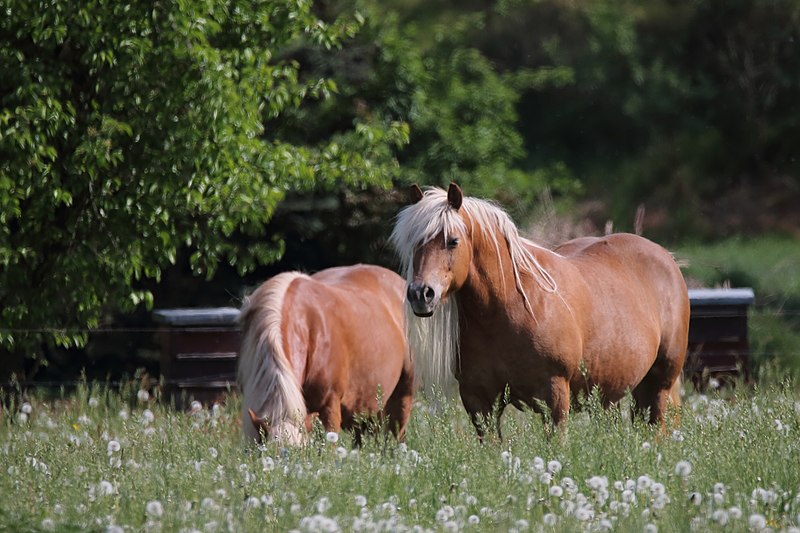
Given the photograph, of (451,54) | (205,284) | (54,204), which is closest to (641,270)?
(54,204)

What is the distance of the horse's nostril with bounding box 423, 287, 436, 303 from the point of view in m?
5.85

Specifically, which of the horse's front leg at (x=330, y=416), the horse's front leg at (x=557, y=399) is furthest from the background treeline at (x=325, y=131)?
the horse's front leg at (x=557, y=399)

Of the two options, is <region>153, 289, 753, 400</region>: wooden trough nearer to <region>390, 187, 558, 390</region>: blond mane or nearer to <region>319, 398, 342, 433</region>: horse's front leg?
<region>319, 398, 342, 433</region>: horse's front leg

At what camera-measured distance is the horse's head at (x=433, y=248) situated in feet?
19.3

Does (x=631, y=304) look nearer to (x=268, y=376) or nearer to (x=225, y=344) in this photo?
(x=268, y=376)

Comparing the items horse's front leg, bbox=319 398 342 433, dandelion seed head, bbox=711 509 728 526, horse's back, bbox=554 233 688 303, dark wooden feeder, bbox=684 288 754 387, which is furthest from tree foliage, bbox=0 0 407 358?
dandelion seed head, bbox=711 509 728 526

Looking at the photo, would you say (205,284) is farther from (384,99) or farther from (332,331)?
(332,331)

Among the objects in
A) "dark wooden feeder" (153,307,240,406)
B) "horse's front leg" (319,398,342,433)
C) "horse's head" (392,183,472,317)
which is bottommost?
"dark wooden feeder" (153,307,240,406)

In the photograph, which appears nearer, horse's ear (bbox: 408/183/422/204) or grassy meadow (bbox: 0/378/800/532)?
grassy meadow (bbox: 0/378/800/532)

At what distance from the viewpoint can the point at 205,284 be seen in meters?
16.8

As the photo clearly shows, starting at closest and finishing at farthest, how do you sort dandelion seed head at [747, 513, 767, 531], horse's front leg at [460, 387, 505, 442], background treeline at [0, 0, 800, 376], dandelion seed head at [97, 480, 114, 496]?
dandelion seed head at [747, 513, 767, 531] < dandelion seed head at [97, 480, 114, 496] < horse's front leg at [460, 387, 505, 442] < background treeline at [0, 0, 800, 376]

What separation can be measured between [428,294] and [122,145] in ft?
15.2

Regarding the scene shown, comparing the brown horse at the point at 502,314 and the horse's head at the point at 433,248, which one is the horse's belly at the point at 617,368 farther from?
the horse's head at the point at 433,248

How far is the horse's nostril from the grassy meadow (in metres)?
0.59
